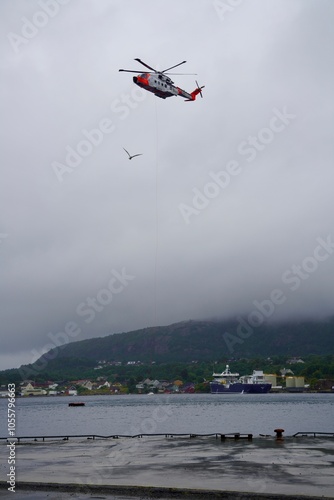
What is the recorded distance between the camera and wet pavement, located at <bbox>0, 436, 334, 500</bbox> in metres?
22.3

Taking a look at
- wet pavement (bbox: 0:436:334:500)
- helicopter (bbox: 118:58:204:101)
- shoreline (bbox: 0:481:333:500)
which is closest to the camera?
shoreline (bbox: 0:481:333:500)

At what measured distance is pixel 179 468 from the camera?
1091 inches

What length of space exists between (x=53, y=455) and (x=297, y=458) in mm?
13127

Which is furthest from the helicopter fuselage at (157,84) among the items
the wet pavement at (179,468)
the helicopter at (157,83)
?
the wet pavement at (179,468)

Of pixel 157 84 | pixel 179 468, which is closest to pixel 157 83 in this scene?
pixel 157 84

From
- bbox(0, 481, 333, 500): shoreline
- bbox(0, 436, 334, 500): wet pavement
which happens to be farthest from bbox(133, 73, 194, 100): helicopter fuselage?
bbox(0, 481, 333, 500): shoreline

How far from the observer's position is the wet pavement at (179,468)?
22.3 m

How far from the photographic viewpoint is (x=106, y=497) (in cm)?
2202

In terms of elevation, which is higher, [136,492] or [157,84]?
[157,84]

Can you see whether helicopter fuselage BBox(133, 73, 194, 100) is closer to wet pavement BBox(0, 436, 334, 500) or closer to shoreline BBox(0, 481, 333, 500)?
wet pavement BBox(0, 436, 334, 500)

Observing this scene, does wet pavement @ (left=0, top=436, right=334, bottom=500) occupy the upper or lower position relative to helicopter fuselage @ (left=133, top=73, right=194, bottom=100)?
lower

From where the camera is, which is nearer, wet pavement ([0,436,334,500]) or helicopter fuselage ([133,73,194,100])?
wet pavement ([0,436,334,500])

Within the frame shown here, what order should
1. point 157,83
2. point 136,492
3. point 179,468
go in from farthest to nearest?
point 157,83, point 179,468, point 136,492

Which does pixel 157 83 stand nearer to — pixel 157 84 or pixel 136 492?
pixel 157 84
